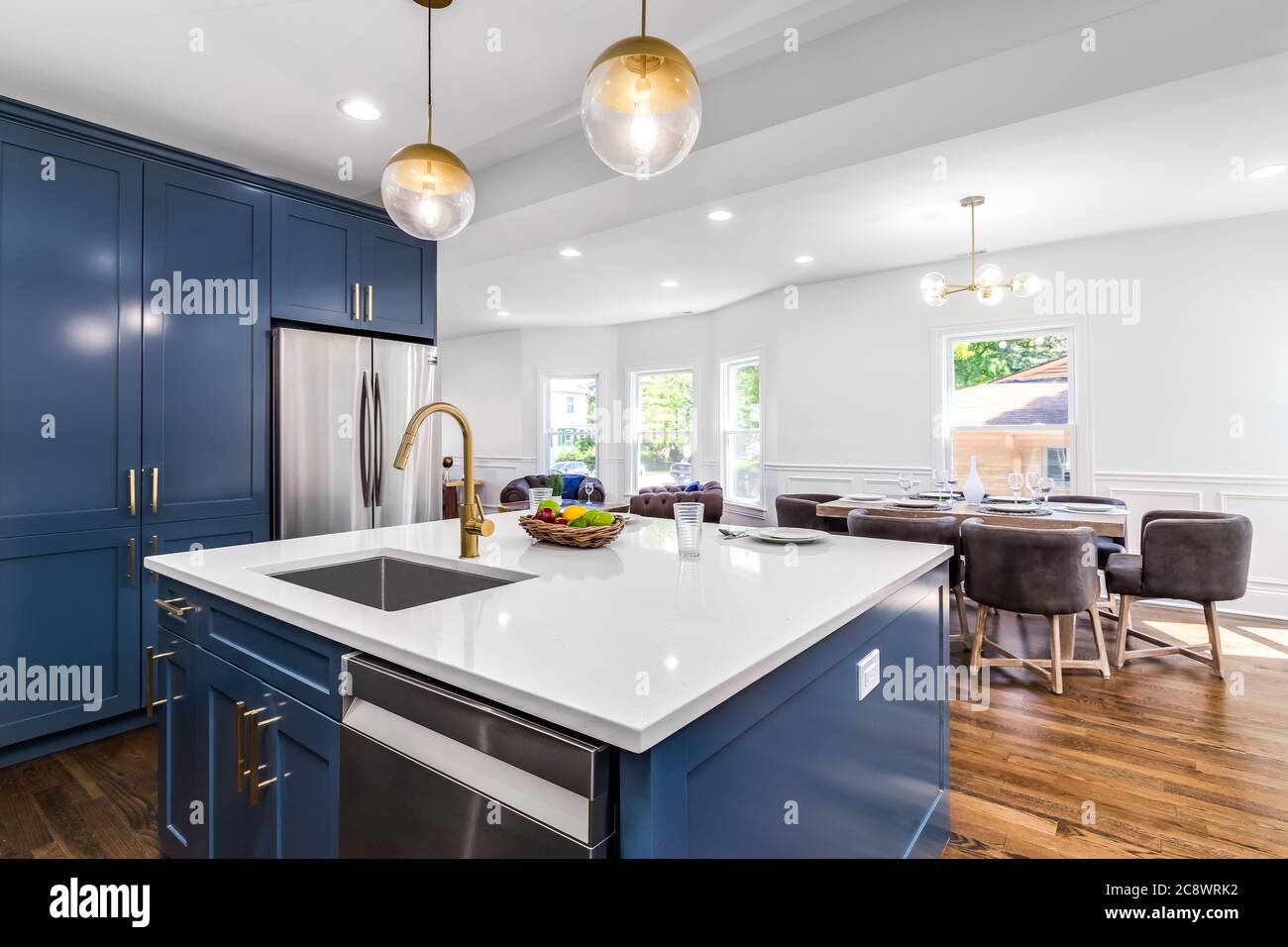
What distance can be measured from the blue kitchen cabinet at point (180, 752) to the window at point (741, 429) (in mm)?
5608

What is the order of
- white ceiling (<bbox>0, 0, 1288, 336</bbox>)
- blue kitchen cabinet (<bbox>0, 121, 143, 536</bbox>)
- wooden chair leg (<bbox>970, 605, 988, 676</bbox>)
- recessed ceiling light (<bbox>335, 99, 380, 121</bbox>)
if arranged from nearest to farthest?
white ceiling (<bbox>0, 0, 1288, 336</bbox>)
blue kitchen cabinet (<bbox>0, 121, 143, 536</bbox>)
recessed ceiling light (<bbox>335, 99, 380, 121</bbox>)
wooden chair leg (<bbox>970, 605, 988, 676</bbox>)

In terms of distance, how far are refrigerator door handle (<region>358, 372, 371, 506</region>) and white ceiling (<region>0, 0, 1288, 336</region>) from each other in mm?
1206

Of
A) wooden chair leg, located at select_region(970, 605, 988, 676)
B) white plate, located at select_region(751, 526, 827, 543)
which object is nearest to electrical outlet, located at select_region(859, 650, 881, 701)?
white plate, located at select_region(751, 526, 827, 543)

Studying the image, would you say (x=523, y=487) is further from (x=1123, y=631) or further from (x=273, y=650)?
(x=273, y=650)

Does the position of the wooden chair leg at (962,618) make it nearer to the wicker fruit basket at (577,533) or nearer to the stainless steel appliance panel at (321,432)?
the wicker fruit basket at (577,533)

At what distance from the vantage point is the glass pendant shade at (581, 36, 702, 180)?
1.38m

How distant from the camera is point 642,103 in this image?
55.7 inches

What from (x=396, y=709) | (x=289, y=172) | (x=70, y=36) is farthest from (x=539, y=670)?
(x=289, y=172)

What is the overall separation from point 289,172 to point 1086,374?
5.63 m

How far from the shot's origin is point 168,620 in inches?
66.3

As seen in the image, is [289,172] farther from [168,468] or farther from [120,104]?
[168,468]

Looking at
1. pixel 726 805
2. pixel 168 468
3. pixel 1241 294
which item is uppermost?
pixel 1241 294

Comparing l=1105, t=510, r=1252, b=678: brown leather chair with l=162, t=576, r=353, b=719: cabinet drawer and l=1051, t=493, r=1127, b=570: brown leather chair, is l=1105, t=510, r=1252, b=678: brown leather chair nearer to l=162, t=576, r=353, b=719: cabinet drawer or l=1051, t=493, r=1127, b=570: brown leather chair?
l=1051, t=493, r=1127, b=570: brown leather chair

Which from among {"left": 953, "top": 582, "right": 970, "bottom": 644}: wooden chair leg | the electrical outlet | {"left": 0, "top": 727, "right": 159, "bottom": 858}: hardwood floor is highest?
the electrical outlet
